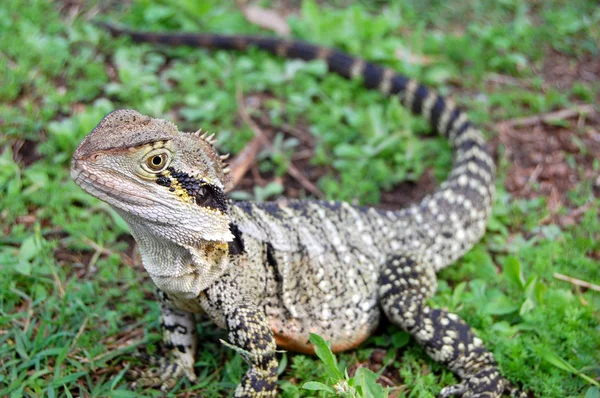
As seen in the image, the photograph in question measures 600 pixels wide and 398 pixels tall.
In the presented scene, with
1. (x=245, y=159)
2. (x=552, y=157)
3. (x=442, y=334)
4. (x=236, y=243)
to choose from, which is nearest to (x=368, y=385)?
(x=442, y=334)

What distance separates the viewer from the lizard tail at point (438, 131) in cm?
503

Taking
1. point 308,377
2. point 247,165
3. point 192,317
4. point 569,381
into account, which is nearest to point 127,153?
point 192,317

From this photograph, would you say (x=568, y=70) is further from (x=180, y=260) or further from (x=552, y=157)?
(x=180, y=260)

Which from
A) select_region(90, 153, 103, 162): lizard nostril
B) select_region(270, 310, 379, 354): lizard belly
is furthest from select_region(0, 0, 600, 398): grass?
select_region(90, 153, 103, 162): lizard nostril

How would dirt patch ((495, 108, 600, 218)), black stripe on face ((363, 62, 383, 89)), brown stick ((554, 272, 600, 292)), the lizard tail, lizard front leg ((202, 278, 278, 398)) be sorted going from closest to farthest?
lizard front leg ((202, 278, 278, 398)), brown stick ((554, 272, 600, 292)), the lizard tail, dirt patch ((495, 108, 600, 218)), black stripe on face ((363, 62, 383, 89))

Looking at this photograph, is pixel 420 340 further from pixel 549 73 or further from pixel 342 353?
pixel 549 73

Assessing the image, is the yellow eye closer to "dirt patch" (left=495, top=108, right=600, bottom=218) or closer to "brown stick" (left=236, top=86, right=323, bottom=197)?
"brown stick" (left=236, top=86, right=323, bottom=197)

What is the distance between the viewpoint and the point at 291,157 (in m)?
6.30

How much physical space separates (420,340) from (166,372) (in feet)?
5.84

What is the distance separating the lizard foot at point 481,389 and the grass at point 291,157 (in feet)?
0.26

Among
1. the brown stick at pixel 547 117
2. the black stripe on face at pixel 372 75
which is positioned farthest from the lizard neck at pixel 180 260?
the brown stick at pixel 547 117

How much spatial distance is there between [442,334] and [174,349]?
1862 millimetres

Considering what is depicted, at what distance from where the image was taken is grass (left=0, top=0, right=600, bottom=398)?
420 centimetres

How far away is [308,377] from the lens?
4.13 m
